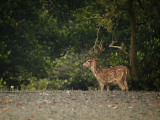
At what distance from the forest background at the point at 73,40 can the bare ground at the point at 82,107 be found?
110 inches

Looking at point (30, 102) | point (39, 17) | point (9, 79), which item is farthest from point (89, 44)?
point (30, 102)

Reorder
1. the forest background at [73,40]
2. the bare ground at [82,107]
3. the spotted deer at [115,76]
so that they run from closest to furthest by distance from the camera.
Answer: the bare ground at [82,107]
the spotted deer at [115,76]
the forest background at [73,40]

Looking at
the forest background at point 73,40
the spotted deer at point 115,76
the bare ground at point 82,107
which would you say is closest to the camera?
the bare ground at point 82,107

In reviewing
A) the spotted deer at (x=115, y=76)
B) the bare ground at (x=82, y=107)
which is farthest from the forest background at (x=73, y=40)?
the bare ground at (x=82, y=107)

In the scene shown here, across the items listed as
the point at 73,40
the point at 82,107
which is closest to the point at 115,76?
the point at 82,107

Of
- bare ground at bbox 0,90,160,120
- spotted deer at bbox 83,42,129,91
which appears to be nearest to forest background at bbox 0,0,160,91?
spotted deer at bbox 83,42,129,91

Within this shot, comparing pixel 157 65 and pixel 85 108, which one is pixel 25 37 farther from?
pixel 85 108

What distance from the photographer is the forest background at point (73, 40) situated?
11.8m

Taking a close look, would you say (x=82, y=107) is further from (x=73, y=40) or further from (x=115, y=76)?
(x=73, y=40)

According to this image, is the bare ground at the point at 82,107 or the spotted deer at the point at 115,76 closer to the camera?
the bare ground at the point at 82,107

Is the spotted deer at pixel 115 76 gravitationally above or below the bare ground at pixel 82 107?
above

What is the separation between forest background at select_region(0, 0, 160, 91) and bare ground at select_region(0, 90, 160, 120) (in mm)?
2797

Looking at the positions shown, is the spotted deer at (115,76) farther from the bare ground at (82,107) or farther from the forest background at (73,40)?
the bare ground at (82,107)

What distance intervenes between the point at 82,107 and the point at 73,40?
972 cm
